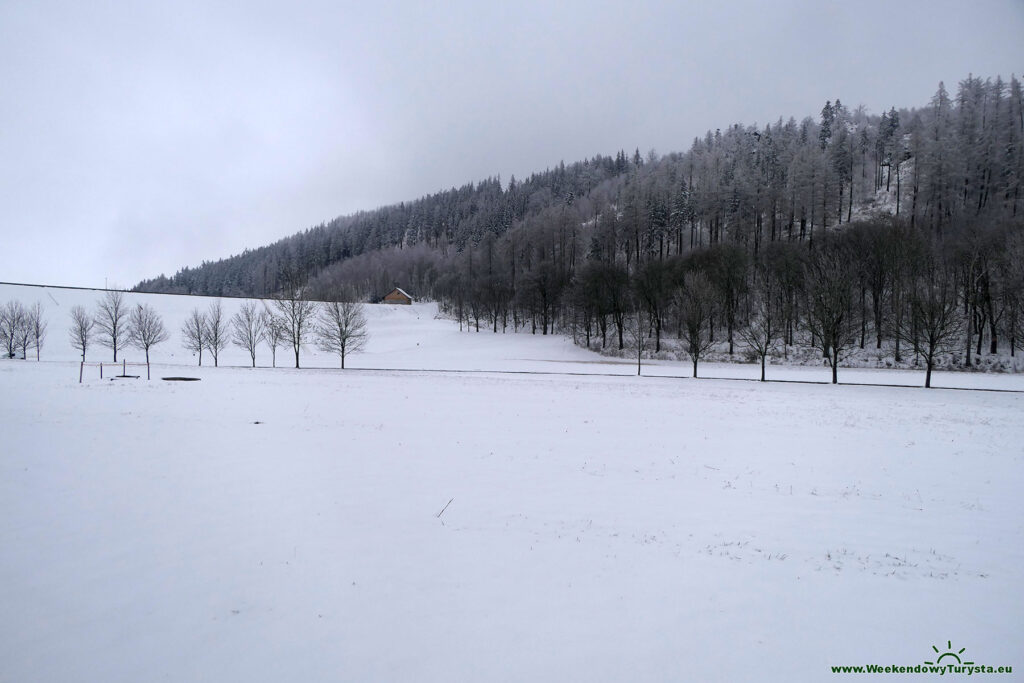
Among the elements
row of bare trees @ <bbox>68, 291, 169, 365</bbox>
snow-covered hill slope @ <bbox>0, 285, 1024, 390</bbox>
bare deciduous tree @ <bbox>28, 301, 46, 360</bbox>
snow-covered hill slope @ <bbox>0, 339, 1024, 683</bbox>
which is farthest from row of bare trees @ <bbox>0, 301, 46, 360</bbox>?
snow-covered hill slope @ <bbox>0, 339, 1024, 683</bbox>

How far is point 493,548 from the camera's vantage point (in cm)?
740

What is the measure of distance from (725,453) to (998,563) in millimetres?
6651

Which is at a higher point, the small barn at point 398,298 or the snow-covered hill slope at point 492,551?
the small barn at point 398,298

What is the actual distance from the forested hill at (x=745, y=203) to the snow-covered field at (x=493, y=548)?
60.2m

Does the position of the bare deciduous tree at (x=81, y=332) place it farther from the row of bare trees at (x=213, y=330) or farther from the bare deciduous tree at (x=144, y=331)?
the bare deciduous tree at (x=144, y=331)

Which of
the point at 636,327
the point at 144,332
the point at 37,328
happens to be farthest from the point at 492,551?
the point at 37,328

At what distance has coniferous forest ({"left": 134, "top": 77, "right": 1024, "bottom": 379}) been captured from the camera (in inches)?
1649

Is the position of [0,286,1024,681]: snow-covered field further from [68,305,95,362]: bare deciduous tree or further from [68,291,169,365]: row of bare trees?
[68,305,95,362]: bare deciduous tree

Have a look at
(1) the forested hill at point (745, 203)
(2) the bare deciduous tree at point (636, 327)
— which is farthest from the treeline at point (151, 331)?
(2) the bare deciduous tree at point (636, 327)

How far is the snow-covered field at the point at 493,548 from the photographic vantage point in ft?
16.7

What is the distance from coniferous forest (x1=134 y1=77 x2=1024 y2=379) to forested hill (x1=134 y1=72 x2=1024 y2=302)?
1.39 ft

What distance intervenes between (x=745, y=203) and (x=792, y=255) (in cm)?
2886

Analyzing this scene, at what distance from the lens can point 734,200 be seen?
85.1 meters

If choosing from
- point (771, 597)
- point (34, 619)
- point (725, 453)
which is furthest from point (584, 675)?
point (725, 453)
